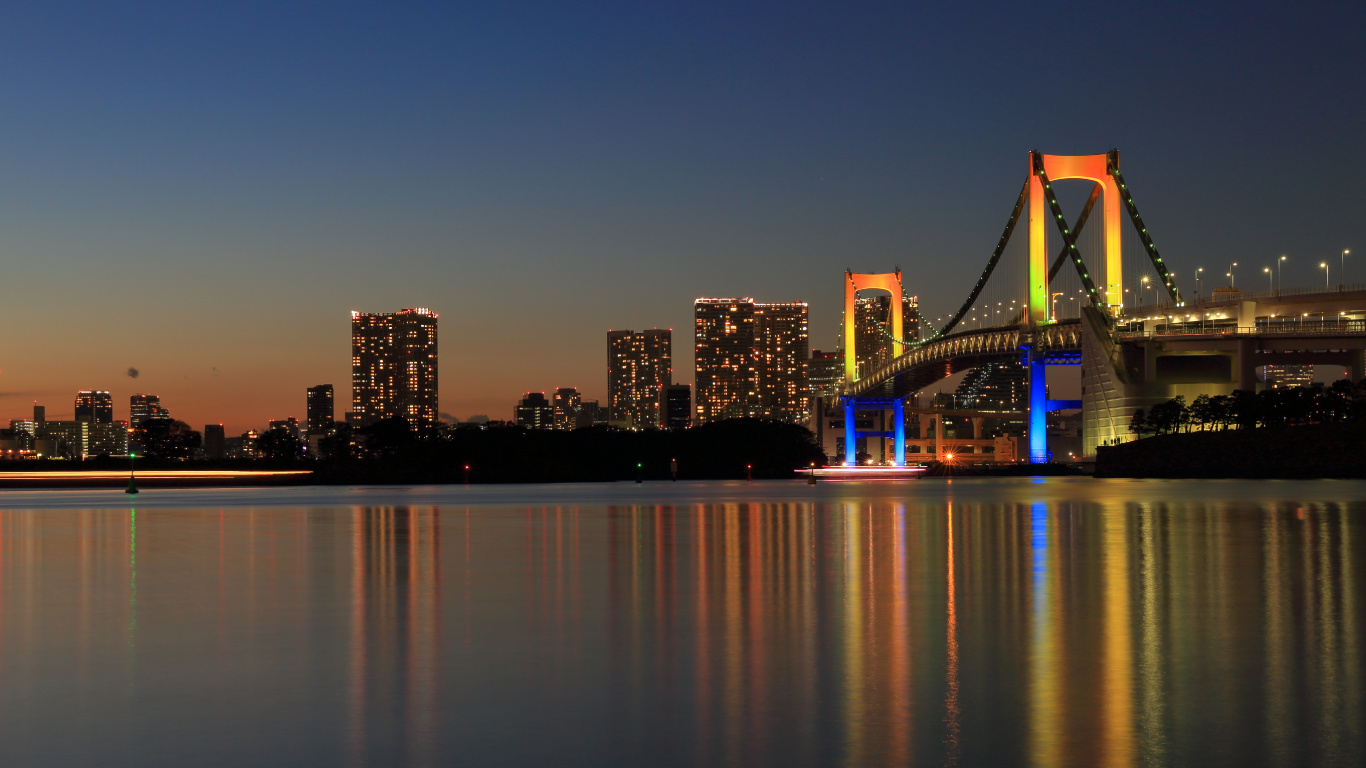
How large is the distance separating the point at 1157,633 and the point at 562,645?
409 cm

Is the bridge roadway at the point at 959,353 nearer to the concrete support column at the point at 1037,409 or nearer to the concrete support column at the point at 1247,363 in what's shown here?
the concrete support column at the point at 1037,409

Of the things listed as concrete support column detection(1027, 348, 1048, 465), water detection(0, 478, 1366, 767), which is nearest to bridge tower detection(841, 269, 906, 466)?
concrete support column detection(1027, 348, 1048, 465)

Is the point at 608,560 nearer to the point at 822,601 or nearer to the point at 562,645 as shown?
the point at 822,601

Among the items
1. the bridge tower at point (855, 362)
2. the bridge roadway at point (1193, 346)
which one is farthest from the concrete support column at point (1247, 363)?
the bridge tower at point (855, 362)

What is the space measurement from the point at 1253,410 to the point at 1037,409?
13.9 m

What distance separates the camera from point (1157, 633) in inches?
366

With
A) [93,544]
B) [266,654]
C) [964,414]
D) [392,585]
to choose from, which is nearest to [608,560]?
[392,585]

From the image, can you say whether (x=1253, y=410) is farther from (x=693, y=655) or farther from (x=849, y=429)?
(x=693, y=655)

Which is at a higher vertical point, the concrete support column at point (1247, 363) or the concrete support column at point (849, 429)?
the concrete support column at point (1247, 363)

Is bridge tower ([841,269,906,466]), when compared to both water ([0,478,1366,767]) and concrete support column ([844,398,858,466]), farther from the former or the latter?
water ([0,478,1366,767])

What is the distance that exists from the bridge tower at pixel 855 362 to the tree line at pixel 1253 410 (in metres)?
40.8

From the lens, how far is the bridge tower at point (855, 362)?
119m

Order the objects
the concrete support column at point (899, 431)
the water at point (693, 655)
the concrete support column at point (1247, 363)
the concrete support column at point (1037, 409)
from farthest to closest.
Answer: the concrete support column at point (899, 431), the concrete support column at point (1037, 409), the concrete support column at point (1247, 363), the water at point (693, 655)

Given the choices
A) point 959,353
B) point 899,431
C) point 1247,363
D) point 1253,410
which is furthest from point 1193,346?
point 899,431
